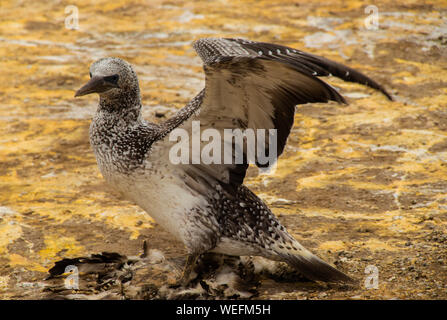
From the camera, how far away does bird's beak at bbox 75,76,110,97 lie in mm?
4078

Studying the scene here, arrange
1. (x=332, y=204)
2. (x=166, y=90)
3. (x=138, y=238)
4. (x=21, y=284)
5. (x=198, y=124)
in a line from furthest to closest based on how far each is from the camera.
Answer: (x=166, y=90) < (x=332, y=204) < (x=138, y=238) < (x=21, y=284) < (x=198, y=124)

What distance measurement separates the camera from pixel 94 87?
13.5ft

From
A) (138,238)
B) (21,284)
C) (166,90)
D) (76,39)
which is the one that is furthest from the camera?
(76,39)

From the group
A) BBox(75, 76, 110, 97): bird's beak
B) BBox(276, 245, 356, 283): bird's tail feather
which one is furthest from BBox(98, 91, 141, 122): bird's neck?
BBox(276, 245, 356, 283): bird's tail feather

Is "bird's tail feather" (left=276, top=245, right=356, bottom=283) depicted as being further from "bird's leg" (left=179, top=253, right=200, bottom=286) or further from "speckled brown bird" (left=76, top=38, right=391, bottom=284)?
"bird's leg" (left=179, top=253, right=200, bottom=286)

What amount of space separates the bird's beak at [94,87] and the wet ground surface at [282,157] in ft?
4.21

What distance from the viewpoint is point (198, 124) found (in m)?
3.90

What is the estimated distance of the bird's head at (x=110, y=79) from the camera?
4.14 m

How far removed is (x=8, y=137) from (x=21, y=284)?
126 inches

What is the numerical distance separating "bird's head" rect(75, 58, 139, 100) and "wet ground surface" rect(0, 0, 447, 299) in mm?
1242

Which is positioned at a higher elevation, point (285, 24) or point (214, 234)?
point (285, 24)

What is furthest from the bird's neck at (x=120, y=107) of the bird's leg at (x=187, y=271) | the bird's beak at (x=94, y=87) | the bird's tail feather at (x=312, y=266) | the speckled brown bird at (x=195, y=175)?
the bird's tail feather at (x=312, y=266)

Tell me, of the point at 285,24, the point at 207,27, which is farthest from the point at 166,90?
the point at 285,24

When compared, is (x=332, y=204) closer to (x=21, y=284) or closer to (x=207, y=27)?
(x=21, y=284)
